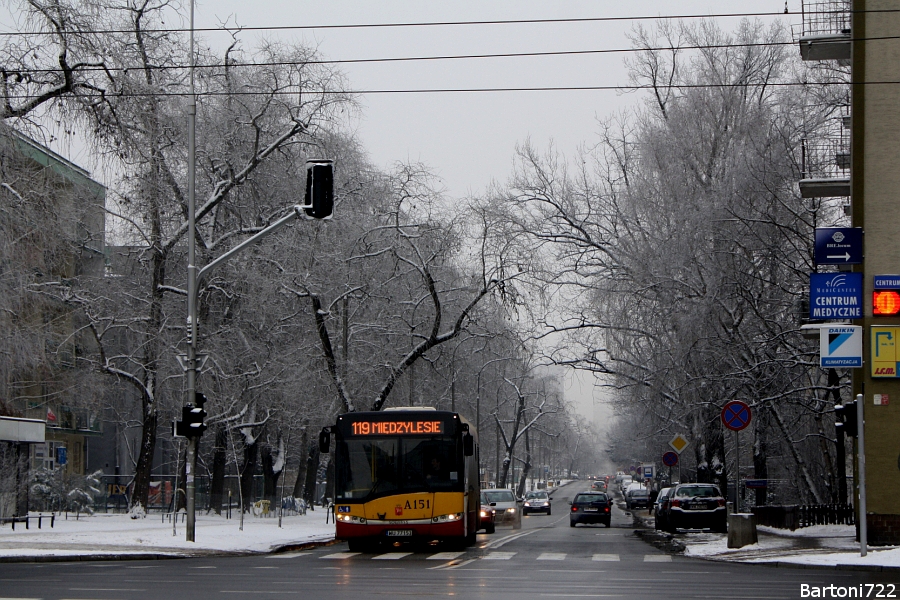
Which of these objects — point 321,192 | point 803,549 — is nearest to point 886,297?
point 803,549

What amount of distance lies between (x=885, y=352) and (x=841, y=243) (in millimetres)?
2605

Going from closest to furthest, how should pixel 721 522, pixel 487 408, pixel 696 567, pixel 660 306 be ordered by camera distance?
pixel 696 567
pixel 721 522
pixel 660 306
pixel 487 408

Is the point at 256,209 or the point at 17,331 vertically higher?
the point at 256,209

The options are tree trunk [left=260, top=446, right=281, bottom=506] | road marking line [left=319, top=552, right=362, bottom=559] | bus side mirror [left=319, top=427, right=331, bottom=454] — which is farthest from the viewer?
tree trunk [left=260, top=446, right=281, bottom=506]

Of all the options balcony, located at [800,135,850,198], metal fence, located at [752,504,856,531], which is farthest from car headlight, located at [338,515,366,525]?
balcony, located at [800,135,850,198]

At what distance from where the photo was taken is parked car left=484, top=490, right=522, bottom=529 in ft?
150

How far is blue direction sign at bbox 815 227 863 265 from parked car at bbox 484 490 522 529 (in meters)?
23.5

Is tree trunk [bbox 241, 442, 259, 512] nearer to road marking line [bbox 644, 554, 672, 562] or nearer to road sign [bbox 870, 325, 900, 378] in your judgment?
road marking line [bbox 644, 554, 672, 562]

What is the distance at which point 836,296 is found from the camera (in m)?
23.4

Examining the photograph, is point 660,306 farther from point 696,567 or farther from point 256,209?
point 696,567

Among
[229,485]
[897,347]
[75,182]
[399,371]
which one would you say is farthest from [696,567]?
[229,485]

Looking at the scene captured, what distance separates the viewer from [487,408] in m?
83.3

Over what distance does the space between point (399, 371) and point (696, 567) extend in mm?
21263

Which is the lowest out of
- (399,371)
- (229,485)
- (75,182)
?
(229,485)
